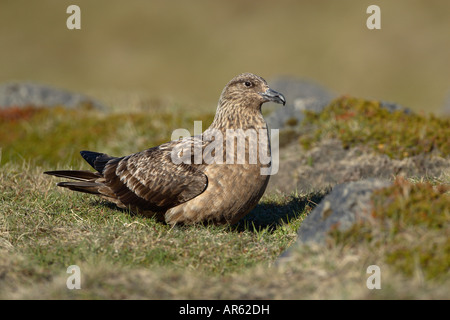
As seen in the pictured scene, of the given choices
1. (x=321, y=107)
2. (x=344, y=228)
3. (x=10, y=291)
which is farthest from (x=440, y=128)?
(x=10, y=291)

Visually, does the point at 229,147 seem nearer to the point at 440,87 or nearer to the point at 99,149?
the point at 99,149

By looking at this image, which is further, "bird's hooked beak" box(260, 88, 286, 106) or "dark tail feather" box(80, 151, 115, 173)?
"dark tail feather" box(80, 151, 115, 173)

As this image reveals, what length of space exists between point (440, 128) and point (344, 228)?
6.02m

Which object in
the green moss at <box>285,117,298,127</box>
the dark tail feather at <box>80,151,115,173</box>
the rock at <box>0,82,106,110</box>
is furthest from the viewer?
the rock at <box>0,82,106,110</box>

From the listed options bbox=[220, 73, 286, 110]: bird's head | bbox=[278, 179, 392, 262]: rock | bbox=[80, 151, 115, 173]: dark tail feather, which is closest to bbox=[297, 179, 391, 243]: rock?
bbox=[278, 179, 392, 262]: rock

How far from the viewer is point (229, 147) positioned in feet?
21.3

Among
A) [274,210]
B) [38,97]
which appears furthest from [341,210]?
[38,97]

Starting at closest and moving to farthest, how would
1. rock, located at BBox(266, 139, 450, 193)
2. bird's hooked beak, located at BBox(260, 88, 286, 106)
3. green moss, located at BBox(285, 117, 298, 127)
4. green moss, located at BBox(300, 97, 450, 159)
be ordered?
1. bird's hooked beak, located at BBox(260, 88, 286, 106)
2. rock, located at BBox(266, 139, 450, 193)
3. green moss, located at BBox(300, 97, 450, 159)
4. green moss, located at BBox(285, 117, 298, 127)

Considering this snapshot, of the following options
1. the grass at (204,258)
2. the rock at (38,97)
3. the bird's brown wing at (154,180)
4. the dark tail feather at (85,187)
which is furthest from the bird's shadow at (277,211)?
the rock at (38,97)

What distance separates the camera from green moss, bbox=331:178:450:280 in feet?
15.0

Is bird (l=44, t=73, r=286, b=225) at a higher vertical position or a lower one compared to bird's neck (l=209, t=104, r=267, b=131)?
lower

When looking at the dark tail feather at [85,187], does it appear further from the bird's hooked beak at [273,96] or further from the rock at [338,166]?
the rock at [338,166]

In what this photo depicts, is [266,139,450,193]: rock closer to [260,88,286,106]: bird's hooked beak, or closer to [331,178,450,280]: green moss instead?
[260,88,286,106]: bird's hooked beak
